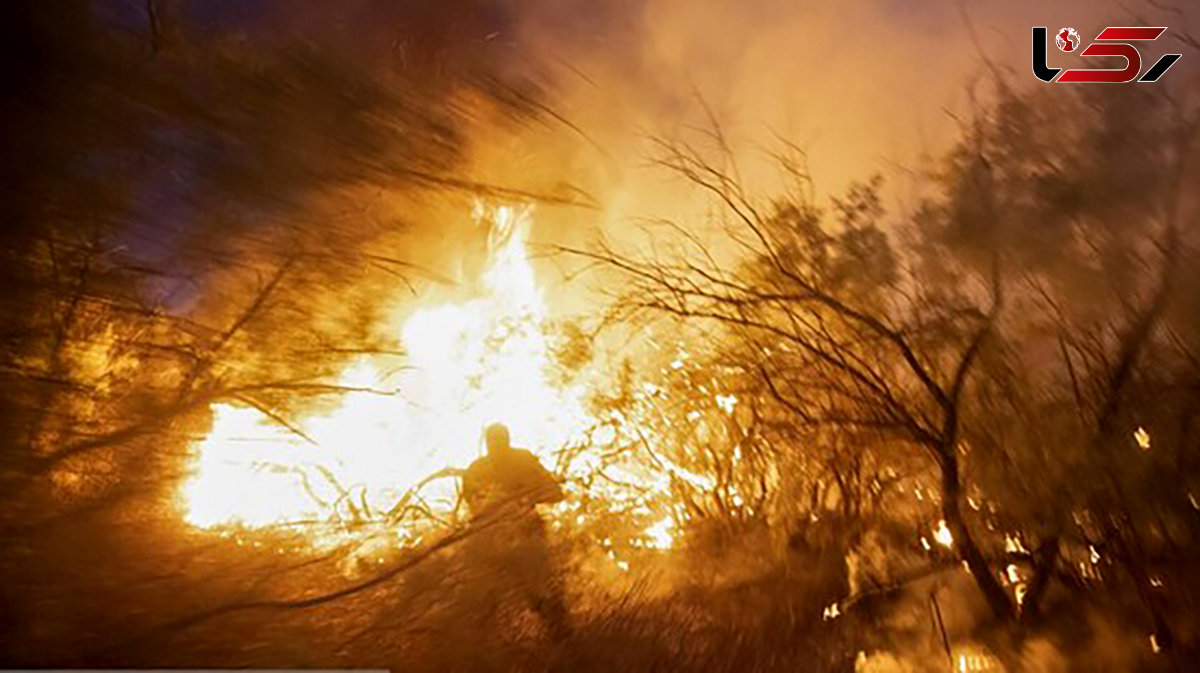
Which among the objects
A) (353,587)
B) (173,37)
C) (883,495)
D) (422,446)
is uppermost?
(173,37)

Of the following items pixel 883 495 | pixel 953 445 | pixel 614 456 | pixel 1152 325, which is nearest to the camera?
pixel 1152 325

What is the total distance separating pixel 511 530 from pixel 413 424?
1083 millimetres

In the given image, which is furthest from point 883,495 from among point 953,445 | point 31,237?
point 31,237

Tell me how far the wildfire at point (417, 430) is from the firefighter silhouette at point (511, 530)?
0.24 metres

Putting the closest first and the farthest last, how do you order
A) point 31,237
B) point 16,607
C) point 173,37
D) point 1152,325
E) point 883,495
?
1. point 16,607
2. point 31,237
3. point 173,37
4. point 1152,325
5. point 883,495

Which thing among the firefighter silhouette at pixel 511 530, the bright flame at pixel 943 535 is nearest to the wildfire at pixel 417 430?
the firefighter silhouette at pixel 511 530

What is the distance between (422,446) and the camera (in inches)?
218

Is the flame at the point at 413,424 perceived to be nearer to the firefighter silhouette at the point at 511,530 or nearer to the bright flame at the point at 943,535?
the firefighter silhouette at the point at 511,530

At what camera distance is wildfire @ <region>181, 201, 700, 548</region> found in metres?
4.43

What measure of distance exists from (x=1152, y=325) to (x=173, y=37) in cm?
584

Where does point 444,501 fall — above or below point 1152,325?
above

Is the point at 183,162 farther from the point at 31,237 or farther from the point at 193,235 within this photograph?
the point at 31,237

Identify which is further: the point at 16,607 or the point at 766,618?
the point at 766,618

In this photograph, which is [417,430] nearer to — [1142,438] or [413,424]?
[413,424]
